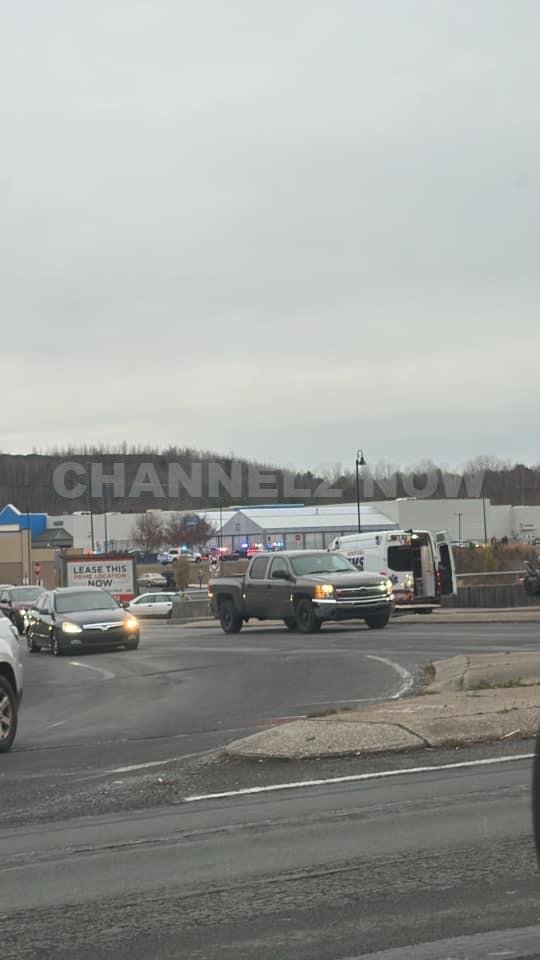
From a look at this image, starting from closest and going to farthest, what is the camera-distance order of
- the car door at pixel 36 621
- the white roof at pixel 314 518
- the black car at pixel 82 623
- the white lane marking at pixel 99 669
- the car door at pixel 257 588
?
the white lane marking at pixel 99 669
the black car at pixel 82 623
the car door at pixel 36 621
the car door at pixel 257 588
the white roof at pixel 314 518

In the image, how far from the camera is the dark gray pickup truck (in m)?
30.3

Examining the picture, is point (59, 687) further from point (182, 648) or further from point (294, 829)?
point (294, 829)

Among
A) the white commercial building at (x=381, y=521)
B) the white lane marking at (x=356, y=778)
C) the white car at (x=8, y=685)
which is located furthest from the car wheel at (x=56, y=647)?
the white commercial building at (x=381, y=521)

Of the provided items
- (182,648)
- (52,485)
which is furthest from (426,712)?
(52,485)

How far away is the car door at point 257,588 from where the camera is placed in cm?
3225

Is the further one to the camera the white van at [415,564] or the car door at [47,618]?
the white van at [415,564]

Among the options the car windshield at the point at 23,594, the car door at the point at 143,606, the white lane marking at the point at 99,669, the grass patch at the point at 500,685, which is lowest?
the car door at the point at 143,606

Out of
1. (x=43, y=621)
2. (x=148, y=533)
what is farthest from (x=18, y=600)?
(x=148, y=533)

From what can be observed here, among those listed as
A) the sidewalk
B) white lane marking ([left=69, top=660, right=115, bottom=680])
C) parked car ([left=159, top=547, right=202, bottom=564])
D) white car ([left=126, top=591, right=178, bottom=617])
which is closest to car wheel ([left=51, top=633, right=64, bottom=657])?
white lane marking ([left=69, top=660, right=115, bottom=680])

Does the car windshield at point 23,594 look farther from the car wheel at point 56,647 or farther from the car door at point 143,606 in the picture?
the car wheel at point 56,647

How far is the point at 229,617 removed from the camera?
34000 mm

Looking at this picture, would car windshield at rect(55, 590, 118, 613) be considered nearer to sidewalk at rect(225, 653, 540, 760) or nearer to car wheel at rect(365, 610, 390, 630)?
car wheel at rect(365, 610, 390, 630)

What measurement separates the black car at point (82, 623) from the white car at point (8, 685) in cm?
1476

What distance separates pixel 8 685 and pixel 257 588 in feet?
63.3
